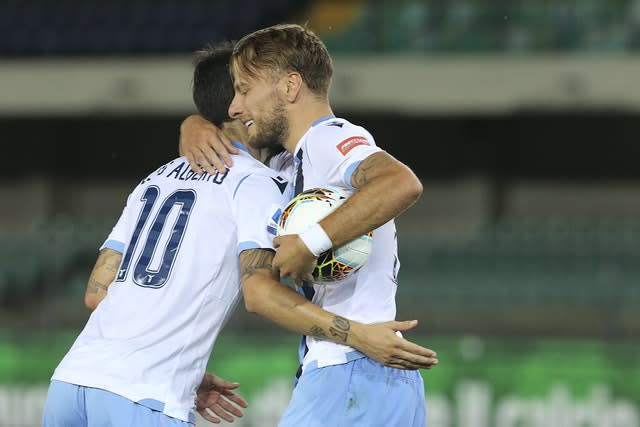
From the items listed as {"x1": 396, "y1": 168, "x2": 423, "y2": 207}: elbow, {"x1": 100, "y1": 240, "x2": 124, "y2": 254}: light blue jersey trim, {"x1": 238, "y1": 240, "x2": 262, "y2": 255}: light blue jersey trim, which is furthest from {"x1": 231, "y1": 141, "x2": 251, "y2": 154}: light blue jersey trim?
{"x1": 396, "y1": 168, "x2": 423, "y2": 207}: elbow

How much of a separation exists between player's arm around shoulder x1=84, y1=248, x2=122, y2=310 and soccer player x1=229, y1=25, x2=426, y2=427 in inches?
29.3

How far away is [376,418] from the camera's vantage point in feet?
10.6

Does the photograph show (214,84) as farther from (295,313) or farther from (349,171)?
(295,313)

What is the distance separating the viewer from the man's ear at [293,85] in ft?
10.9

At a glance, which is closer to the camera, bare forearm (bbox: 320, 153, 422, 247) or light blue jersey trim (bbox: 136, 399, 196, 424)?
bare forearm (bbox: 320, 153, 422, 247)

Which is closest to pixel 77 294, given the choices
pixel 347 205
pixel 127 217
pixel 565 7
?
pixel 565 7

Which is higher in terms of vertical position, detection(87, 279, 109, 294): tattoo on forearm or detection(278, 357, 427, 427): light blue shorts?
detection(87, 279, 109, 294): tattoo on forearm

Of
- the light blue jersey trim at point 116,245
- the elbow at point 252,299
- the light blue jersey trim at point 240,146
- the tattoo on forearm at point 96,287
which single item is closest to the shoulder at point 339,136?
the light blue jersey trim at point 240,146

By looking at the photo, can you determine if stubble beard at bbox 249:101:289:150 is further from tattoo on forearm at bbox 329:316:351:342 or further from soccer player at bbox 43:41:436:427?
tattoo on forearm at bbox 329:316:351:342

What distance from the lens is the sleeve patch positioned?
10.4 feet

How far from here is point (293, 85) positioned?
3340 mm

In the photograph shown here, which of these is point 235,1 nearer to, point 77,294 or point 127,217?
point 77,294

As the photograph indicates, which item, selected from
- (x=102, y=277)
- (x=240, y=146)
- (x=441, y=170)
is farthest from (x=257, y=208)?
(x=441, y=170)

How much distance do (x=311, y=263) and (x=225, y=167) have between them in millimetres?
578
